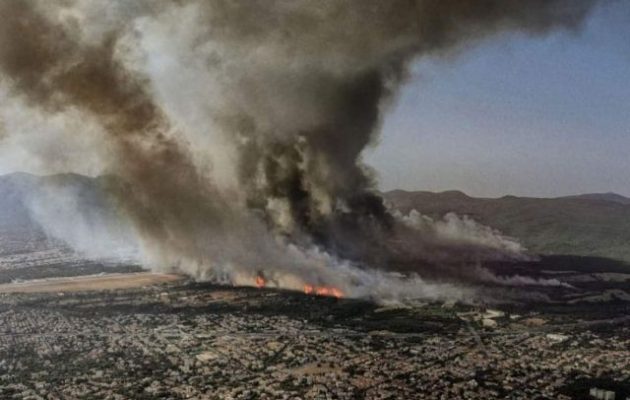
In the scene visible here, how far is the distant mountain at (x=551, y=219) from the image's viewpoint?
378 ft

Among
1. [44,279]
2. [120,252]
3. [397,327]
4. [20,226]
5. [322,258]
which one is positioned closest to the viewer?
[397,327]

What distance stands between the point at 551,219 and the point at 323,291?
9919cm

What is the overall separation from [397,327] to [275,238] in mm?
17018

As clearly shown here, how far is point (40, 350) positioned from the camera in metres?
40.4

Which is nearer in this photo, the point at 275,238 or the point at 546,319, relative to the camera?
the point at 546,319

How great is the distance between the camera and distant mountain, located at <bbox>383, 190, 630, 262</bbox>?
11506 cm

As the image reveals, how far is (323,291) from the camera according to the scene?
57688mm

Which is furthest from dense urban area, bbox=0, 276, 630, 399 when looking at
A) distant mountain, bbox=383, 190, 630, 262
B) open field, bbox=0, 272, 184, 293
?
distant mountain, bbox=383, 190, 630, 262

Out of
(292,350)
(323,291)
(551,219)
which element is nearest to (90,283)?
(323,291)

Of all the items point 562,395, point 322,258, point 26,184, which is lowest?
point 562,395

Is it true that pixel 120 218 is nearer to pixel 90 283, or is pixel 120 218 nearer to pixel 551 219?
pixel 90 283

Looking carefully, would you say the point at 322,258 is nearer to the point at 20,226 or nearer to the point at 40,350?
the point at 40,350

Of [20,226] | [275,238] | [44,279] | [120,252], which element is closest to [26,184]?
[20,226]

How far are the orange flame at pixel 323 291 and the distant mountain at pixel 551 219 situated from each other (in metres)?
60.3
